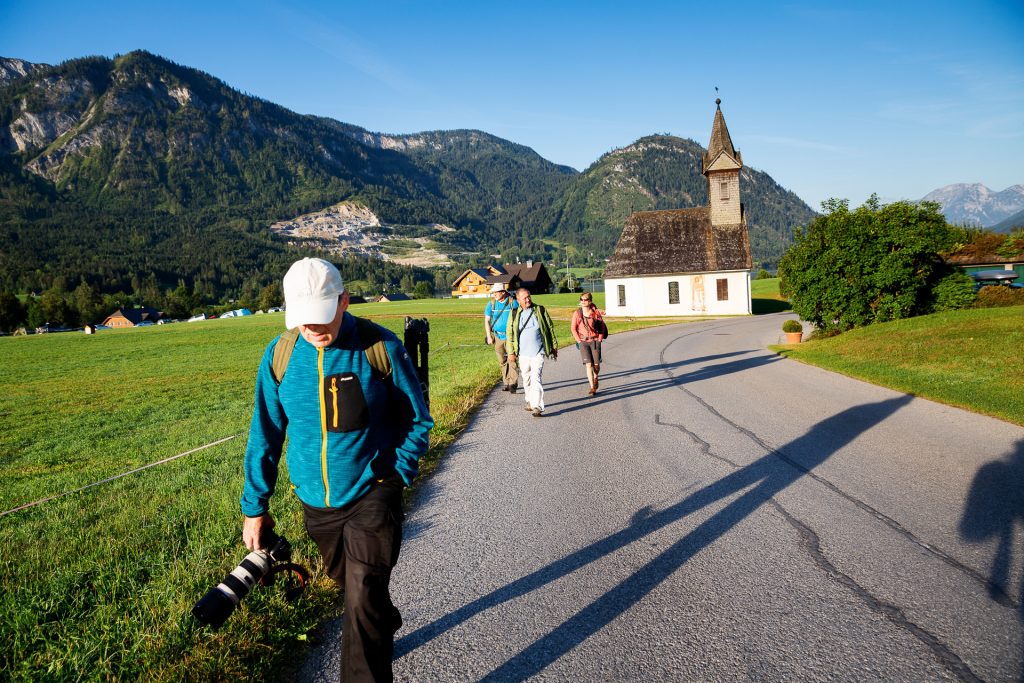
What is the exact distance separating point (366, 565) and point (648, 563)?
2.45 meters

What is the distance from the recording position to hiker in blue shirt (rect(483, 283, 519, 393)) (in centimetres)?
1138

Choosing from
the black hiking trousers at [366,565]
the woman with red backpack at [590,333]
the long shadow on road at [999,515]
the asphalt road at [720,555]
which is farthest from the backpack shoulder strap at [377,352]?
the woman with red backpack at [590,333]

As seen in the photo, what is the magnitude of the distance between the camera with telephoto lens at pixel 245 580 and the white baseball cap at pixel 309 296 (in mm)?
1063

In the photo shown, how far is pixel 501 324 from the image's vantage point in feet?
39.3

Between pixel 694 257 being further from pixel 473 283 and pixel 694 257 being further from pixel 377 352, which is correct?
pixel 473 283

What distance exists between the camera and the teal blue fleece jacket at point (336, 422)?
108 inches

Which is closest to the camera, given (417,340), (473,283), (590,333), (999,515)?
(417,340)

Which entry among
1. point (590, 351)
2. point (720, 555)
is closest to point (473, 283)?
point (590, 351)

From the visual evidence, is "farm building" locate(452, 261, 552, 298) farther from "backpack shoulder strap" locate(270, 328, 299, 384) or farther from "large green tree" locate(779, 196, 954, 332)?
"backpack shoulder strap" locate(270, 328, 299, 384)

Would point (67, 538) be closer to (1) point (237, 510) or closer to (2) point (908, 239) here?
(1) point (237, 510)

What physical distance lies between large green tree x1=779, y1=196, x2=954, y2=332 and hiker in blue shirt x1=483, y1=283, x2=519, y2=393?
43.8 feet

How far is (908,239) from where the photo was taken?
18375 millimetres

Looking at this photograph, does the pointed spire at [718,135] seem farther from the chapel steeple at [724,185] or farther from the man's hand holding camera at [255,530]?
the man's hand holding camera at [255,530]

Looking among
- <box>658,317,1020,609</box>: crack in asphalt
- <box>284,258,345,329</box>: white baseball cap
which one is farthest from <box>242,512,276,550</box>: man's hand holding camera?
<box>658,317,1020,609</box>: crack in asphalt
